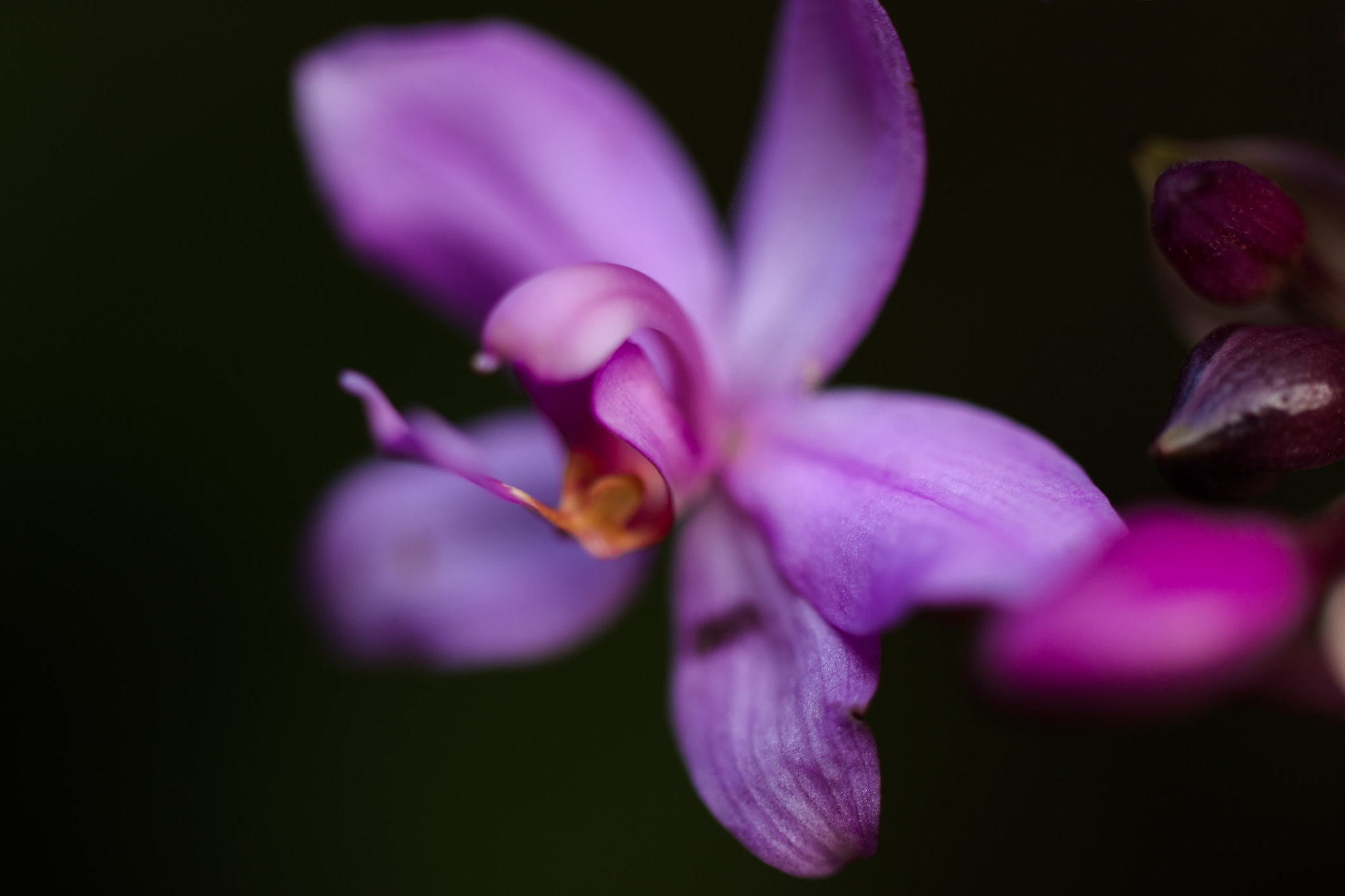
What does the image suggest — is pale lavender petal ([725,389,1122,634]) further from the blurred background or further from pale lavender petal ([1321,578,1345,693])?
the blurred background

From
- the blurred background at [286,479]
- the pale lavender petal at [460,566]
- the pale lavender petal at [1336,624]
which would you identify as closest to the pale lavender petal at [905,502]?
the pale lavender petal at [1336,624]

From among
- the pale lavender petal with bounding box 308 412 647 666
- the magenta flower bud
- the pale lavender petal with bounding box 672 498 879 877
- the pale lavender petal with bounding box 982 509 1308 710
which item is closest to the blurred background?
the pale lavender petal with bounding box 308 412 647 666

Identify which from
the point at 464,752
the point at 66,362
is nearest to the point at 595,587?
the point at 464,752

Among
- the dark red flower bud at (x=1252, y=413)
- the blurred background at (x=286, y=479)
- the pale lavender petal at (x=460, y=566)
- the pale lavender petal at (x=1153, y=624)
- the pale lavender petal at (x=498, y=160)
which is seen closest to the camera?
the pale lavender petal at (x=1153, y=624)

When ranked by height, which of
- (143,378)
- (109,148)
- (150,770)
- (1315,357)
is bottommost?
(150,770)

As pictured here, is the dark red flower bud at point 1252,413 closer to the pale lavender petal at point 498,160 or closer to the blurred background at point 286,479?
the pale lavender petal at point 498,160

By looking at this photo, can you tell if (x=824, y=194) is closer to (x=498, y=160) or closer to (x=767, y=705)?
(x=498, y=160)

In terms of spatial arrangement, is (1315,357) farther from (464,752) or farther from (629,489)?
(464,752)
